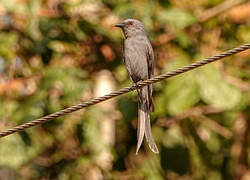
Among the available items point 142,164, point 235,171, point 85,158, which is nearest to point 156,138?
point 142,164

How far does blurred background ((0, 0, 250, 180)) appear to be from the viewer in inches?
253

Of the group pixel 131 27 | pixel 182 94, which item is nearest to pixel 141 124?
pixel 182 94

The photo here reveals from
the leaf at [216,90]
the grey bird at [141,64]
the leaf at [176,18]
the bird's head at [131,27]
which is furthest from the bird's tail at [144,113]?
the leaf at [176,18]

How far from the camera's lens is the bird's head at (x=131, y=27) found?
230 inches

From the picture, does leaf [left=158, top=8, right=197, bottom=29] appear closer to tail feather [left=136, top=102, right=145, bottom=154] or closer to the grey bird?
the grey bird

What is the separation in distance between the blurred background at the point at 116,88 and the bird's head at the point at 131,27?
41 cm

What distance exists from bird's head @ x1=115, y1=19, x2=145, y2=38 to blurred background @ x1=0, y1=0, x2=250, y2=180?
0.41 metres

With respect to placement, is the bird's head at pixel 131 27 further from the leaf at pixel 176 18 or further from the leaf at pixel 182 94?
the leaf at pixel 182 94

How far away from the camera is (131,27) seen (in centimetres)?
589

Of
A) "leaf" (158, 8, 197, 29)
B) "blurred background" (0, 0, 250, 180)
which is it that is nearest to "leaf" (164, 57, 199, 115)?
"blurred background" (0, 0, 250, 180)

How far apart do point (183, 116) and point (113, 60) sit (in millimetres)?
1079

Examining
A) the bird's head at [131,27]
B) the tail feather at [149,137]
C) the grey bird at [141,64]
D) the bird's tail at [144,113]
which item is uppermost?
the bird's head at [131,27]

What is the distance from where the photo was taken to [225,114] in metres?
7.97

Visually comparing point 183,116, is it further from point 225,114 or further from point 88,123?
point 88,123
